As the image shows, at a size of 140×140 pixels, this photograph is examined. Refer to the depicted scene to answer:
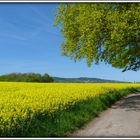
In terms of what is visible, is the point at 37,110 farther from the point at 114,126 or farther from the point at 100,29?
the point at 100,29

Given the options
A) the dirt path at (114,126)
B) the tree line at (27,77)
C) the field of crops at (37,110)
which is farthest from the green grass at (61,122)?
the tree line at (27,77)

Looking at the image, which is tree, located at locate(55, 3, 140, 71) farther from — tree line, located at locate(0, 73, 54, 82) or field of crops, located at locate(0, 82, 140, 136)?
tree line, located at locate(0, 73, 54, 82)

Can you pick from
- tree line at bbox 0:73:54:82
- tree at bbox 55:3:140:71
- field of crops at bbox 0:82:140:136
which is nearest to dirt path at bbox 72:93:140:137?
field of crops at bbox 0:82:140:136

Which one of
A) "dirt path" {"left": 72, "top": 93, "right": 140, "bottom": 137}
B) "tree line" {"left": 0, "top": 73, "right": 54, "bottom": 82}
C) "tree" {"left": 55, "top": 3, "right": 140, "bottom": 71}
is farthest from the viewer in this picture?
"tree" {"left": 55, "top": 3, "right": 140, "bottom": 71}

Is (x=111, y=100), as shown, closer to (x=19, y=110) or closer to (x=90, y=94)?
(x=90, y=94)

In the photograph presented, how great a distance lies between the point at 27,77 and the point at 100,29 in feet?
29.7

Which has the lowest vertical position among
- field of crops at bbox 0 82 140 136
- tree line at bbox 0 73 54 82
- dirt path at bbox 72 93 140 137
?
dirt path at bbox 72 93 140 137

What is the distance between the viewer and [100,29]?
20406 millimetres

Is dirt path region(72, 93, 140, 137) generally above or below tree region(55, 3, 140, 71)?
below

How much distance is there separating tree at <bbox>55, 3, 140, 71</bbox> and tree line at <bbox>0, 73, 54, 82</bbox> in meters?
6.40

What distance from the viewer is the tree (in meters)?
19.1

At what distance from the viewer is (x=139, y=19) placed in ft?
62.0

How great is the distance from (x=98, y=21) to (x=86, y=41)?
4.88ft

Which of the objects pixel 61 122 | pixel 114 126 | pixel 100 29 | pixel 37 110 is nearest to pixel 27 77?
pixel 37 110
